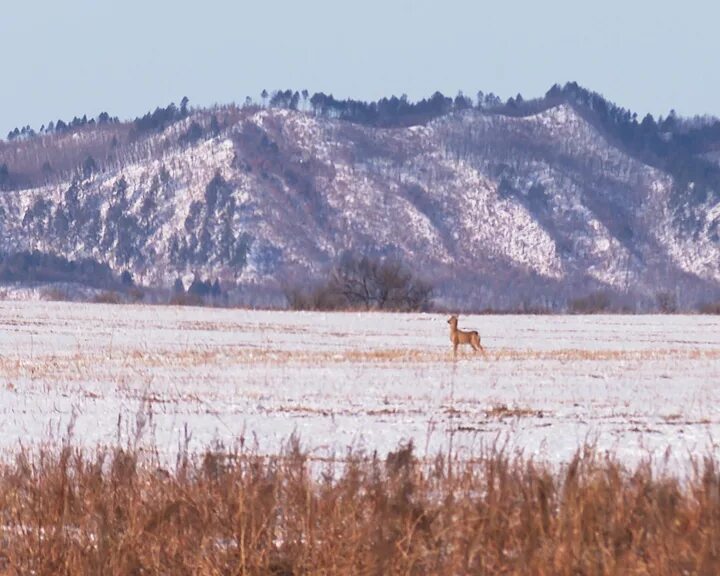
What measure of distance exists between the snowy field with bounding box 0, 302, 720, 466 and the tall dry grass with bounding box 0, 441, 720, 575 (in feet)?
2.78

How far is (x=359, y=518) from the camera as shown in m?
8.88

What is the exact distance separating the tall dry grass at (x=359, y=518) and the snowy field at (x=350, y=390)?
85 cm

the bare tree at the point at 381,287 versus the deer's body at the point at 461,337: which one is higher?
the bare tree at the point at 381,287

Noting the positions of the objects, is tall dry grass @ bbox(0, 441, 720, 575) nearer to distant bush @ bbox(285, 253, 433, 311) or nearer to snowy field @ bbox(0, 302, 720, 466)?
snowy field @ bbox(0, 302, 720, 466)

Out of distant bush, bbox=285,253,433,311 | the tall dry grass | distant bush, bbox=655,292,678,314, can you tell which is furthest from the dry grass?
distant bush, bbox=655,292,678,314

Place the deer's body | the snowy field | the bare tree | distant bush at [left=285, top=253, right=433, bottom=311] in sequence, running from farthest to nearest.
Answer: the bare tree < distant bush at [left=285, top=253, right=433, bottom=311] < the deer's body < the snowy field

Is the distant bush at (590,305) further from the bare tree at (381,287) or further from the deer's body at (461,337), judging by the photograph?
the deer's body at (461,337)

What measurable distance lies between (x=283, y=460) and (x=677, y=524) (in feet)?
9.93

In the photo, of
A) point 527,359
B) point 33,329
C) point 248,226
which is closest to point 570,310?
point 33,329

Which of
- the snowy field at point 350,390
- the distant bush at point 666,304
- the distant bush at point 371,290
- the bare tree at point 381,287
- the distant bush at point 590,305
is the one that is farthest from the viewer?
the distant bush at point 590,305

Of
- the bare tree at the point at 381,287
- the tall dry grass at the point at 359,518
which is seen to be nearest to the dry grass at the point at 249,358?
the tall dry grass at the point at 359,518

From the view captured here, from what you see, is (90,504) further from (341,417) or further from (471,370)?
(471,370)

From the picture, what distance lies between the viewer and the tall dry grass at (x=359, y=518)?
7.99 m

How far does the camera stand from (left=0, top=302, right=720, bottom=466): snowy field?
603 inches
